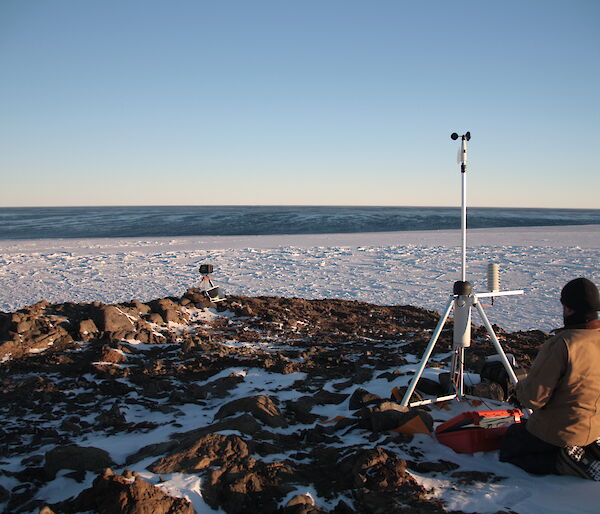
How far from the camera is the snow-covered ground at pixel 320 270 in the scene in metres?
12.2

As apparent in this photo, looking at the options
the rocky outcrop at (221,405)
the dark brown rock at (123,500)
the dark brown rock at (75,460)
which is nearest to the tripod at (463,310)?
the rocky outcrop at (221,405)

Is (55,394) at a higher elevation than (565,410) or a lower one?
lower

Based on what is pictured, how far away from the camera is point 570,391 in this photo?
120 inches

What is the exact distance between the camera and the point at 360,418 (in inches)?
171

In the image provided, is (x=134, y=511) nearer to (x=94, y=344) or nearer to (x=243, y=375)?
(x=243, y=375)

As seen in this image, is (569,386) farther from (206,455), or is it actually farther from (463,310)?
(206,455)

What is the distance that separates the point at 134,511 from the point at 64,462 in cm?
114

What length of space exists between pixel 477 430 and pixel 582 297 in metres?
1.30

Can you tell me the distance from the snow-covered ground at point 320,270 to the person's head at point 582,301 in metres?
7.02

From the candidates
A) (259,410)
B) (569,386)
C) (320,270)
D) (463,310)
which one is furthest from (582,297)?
(320,270)

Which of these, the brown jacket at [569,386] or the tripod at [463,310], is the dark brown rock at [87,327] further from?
the brown jacket at [569,386]

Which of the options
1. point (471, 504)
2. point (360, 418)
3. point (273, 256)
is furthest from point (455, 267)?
point (471, 504)


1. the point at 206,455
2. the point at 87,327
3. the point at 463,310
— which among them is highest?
the point at 463,310

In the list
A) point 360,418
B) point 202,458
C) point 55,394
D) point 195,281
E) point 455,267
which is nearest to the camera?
point 202,458
